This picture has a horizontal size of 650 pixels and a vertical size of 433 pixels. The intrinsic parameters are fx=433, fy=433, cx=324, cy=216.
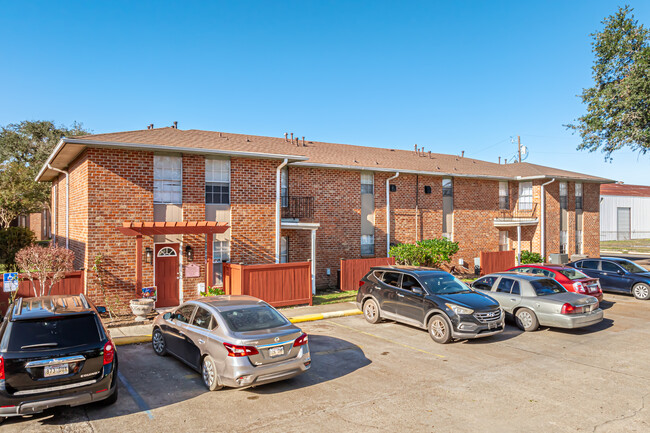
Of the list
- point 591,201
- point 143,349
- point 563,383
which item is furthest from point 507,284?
point 591,201

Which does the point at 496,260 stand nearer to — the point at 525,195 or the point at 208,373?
the point at 525,195

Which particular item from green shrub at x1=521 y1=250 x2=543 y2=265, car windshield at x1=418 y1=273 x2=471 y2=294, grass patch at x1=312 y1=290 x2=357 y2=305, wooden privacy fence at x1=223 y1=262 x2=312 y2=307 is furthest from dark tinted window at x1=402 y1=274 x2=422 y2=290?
green shrub at x1=521 y1=250 x2=543 y2=265

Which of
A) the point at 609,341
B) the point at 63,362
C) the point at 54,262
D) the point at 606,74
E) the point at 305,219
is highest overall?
the point at 606,74

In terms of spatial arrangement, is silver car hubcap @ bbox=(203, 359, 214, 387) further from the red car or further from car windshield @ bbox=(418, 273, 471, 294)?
the red car

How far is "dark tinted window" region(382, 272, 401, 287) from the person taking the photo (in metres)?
12.1

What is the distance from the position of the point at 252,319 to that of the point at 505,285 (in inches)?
326

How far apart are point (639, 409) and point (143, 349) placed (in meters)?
9.56

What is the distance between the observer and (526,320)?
11.8 m

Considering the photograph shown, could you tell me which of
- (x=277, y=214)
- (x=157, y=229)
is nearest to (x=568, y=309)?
(x=277, y=214)

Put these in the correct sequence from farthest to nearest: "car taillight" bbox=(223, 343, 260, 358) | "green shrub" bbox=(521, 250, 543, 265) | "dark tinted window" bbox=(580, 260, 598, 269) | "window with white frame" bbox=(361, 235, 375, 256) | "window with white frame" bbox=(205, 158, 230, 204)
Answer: "green shrub" bbox=(521, 250, 543, 265) → "window with white frame" bbox=(361, 235, 375, 256) → "dark tinted window" bbox=(580, 260, 598, 269) → "window with white frame" bbox=(205, 158, 230, 204) → "car taillight" bbox=(223, 343, 260, 358)

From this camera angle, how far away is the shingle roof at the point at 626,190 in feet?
214

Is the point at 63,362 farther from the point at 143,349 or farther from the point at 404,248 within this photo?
the point at 404,248

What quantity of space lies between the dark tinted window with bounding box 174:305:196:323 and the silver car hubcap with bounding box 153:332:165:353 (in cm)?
88

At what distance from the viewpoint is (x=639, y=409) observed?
258 inches
